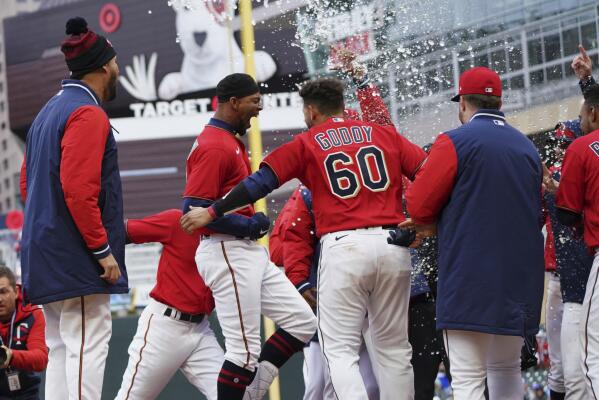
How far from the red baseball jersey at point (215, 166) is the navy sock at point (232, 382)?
0.75 metres

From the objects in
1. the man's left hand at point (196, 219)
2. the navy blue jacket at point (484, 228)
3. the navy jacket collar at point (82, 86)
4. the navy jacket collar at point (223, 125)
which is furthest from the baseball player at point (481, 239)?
the navy jacket collar at point (82, 86)

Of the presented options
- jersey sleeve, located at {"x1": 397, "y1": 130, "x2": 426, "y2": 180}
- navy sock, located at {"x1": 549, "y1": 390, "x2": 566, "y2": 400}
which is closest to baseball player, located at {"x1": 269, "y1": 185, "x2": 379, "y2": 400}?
jersey sleeve, located at {"x1": 397, "y1": 130, "x2": 426, "y2": 180}

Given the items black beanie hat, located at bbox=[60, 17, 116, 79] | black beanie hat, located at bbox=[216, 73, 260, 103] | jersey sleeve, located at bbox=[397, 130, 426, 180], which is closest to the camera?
black beanie hat, located at bbox=[60, 17, 116, 79]

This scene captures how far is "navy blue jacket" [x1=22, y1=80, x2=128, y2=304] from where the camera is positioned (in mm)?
4711

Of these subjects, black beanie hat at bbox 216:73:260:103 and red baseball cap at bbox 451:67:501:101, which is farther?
black beanie hat at bbox 216:73:260:103

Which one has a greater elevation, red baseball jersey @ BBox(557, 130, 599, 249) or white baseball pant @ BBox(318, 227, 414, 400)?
red baseball jersey @ BBox(557, 130, 599, 249)

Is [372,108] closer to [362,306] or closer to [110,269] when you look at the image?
[362,306]

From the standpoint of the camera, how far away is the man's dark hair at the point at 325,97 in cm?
534

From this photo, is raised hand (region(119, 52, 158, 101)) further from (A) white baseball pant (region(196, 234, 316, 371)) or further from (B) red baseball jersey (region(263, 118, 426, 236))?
(B) red baseball jersey (region(263, 118, 426, 236))

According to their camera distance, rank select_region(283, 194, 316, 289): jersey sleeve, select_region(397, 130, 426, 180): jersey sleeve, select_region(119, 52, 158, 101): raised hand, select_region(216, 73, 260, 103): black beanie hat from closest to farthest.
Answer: select_region(397, 130, 426, 180): jersey sleeve
select_region(216, 73, 260, 103): black beanie hat
select_region(283, 194, 316, 289): jersey sleeve
select_region(119, 52, 158, 101): raised hand

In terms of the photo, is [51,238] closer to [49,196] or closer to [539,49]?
[49,196]

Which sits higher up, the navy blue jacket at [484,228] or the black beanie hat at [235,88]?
the black beanie hat at [235,88]

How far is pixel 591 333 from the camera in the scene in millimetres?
5145

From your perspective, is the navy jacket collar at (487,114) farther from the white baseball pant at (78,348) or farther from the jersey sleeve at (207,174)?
the white baseball pant at (78,348)
